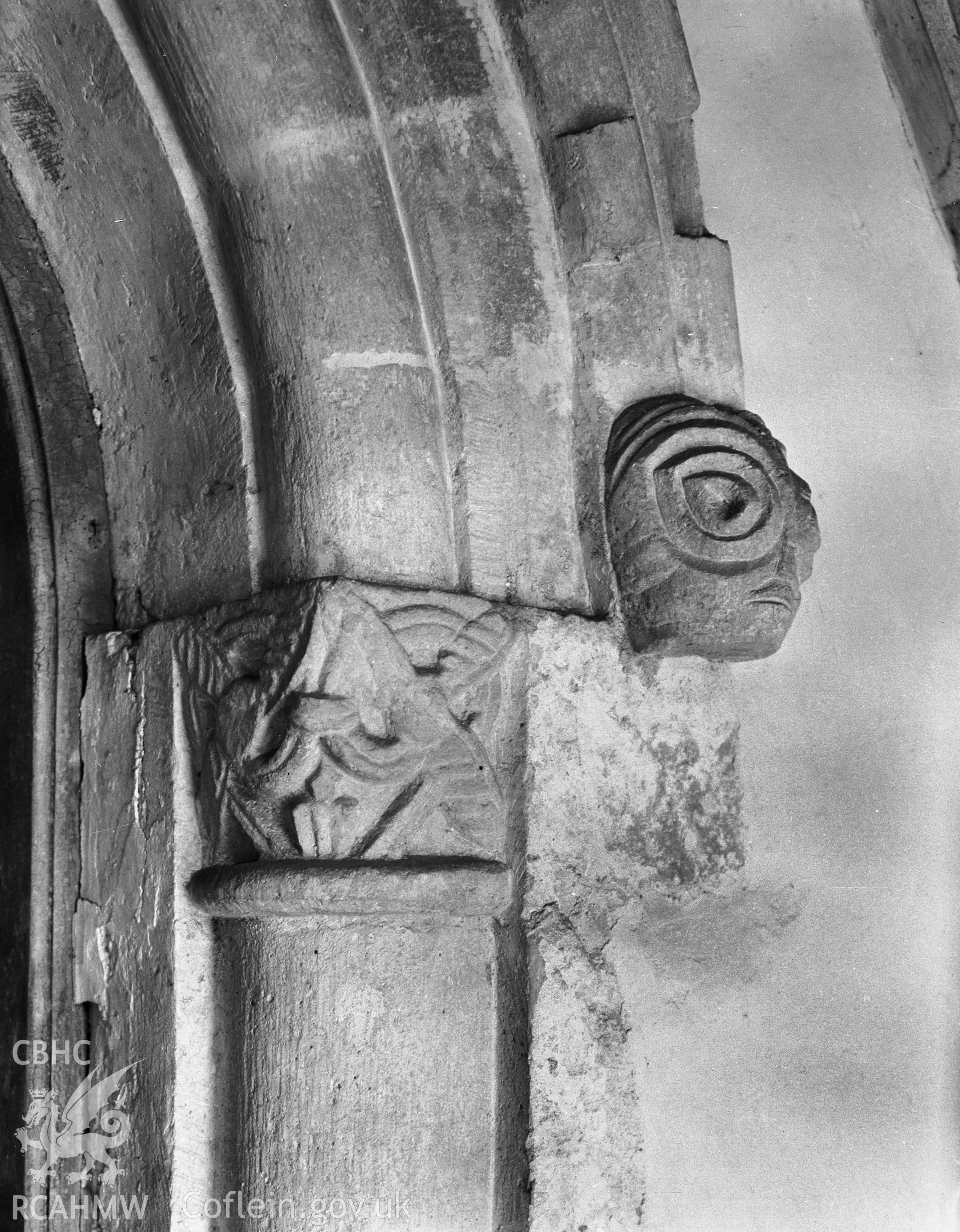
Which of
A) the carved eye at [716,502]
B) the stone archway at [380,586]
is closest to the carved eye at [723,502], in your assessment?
the carved eye at [716,502]

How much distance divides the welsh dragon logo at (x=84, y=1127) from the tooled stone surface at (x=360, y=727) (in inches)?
14.0

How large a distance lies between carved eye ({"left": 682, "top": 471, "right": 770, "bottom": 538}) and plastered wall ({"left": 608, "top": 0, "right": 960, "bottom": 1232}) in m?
0.23

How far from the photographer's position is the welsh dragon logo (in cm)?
179

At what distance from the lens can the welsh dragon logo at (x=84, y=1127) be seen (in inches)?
70.3

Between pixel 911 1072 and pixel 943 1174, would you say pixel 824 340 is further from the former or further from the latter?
pixel 943 1174

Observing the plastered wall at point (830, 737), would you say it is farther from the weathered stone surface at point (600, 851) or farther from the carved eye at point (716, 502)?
the carved eye at point (716, 502)

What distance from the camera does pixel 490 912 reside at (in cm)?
169

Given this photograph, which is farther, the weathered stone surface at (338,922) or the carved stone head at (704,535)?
the carved stone head at (704,535)

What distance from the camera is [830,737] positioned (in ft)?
6.31

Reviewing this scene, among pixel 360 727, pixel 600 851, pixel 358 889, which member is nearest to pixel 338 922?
pixel 358 889

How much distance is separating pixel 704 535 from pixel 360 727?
500 millimetres

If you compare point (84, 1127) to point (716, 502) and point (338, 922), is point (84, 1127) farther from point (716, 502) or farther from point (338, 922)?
point (716, 502)

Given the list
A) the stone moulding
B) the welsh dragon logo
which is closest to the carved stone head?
the stone moulding

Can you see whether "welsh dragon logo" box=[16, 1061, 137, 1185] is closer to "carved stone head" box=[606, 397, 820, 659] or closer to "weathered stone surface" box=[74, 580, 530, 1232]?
"weathered stone surface" box=[74, 580, 530, 1232]
